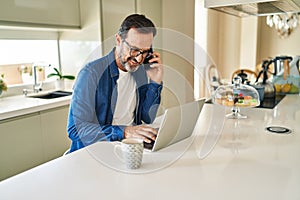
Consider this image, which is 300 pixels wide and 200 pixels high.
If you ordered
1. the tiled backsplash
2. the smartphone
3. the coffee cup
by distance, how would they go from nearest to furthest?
1. the coffee cup
2. the smartphone
3. the tiled backsplash

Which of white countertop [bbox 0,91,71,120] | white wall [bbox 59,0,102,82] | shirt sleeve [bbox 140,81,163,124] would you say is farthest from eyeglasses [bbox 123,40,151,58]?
white wall [bbox 59,0,102,82]

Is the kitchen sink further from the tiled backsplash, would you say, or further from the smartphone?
the smartphone

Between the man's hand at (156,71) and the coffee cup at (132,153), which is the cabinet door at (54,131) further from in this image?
the coffee cup at (132,153)

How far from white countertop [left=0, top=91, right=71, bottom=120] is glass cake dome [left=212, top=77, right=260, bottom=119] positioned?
1.36 meters

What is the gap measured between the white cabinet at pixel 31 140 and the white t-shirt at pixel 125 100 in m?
0.95

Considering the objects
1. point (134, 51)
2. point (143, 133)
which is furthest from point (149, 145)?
point (134, 51)

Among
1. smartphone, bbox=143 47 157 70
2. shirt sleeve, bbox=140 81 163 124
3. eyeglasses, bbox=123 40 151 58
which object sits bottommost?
shirt sleeve, bbox=140 81 163 124

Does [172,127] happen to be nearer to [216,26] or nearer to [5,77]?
[5,77]

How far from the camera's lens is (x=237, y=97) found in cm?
175

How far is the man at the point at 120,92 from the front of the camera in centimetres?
129

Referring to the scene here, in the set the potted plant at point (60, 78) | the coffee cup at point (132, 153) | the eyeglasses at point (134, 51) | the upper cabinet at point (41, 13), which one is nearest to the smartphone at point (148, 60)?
the eyeglasses at point (134, 51)

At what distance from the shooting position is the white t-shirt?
62.8 inches

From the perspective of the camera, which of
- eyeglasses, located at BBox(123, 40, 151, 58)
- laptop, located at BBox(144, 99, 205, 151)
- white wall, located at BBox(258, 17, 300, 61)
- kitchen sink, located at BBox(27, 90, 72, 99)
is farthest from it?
white wall, located at BBox(258, 17, 300, 61)

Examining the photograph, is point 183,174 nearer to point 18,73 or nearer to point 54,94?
point 54,94
